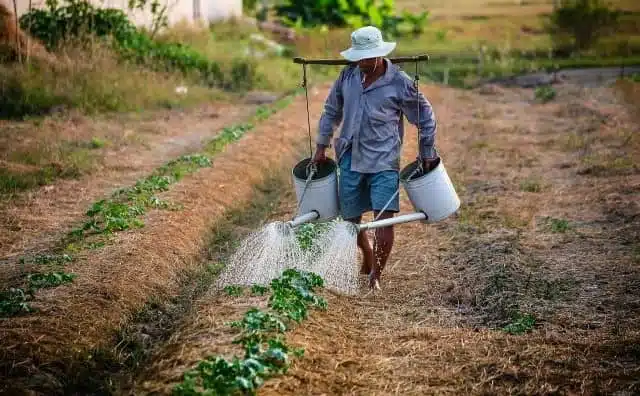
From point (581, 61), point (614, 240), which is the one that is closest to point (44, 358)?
point (614, 240)

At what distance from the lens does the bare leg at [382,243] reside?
649 cm

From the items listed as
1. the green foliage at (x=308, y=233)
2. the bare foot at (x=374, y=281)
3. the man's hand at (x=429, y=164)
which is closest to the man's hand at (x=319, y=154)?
the green foliage at (x=308, y=233)

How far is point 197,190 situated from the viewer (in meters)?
9.31

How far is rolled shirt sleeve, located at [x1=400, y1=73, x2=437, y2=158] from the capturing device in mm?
6352

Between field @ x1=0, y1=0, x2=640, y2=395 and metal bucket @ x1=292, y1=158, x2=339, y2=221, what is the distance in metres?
0.67

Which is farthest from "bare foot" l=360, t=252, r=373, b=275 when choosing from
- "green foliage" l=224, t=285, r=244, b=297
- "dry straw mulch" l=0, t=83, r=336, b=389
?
"dry straw mulch" l=0, t=83, r=336, b=389

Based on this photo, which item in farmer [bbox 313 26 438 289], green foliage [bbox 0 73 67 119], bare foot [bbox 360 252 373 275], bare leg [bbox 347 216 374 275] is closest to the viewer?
farmer [bbox 313 26 438 289]

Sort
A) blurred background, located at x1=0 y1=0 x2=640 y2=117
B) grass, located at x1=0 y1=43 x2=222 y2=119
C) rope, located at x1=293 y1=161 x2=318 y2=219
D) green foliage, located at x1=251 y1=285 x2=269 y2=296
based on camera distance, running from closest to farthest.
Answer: green foliage, located at x1=251 y1=285 x2=269 y2=296 → rope, located at x1=293 y1=161 x2=318 y2=219 → grass, located at x1=0 y1=43 x2=222 y2=119 → blurred background, located at x1=0 y1=0 x2=640 y2=117

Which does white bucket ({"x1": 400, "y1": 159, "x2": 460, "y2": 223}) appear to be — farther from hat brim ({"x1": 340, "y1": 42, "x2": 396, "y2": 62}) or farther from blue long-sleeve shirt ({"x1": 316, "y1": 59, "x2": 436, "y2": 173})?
hat brim ({"x1": 340, "y1": 42, "x2": 396, "y2": 62})

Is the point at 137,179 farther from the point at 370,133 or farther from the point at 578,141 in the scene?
the point at 578,141

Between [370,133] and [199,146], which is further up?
[370,133]

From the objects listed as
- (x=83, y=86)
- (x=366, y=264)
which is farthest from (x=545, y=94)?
(x=366, y=264)

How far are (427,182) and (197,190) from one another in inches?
135

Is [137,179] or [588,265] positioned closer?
[588,265]
